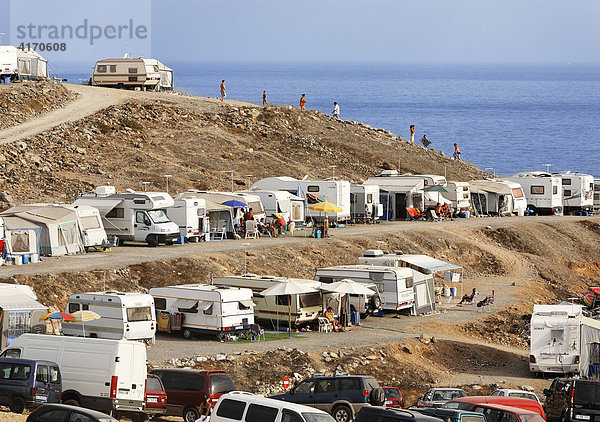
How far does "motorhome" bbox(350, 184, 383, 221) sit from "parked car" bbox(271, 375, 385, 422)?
95.6ft

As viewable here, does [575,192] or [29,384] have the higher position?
[575,192]

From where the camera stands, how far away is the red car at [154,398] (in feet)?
74.7

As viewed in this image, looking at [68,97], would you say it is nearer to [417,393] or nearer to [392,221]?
[392,221]

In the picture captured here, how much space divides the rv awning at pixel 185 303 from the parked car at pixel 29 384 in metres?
9.53

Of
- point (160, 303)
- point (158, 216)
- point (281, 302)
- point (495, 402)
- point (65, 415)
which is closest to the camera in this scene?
point (65, 415)

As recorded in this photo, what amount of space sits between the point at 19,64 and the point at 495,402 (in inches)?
2081

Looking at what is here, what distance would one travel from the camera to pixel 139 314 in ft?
95.8

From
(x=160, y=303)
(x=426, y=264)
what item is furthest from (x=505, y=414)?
(x=426, y=264)

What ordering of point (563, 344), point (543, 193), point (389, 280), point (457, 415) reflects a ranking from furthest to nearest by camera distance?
point (543, 193), point (389, 280), point (563, 344), point (457, 415)

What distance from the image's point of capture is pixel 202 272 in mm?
37906

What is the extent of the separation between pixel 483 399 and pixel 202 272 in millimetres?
17176

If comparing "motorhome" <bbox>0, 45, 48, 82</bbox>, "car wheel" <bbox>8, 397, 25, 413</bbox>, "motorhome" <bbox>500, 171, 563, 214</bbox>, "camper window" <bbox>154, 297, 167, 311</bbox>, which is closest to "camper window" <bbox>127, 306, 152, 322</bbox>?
"camper window" <bbox>154, 297, 167, 311</bbox>

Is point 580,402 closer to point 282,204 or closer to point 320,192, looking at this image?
point 282,204

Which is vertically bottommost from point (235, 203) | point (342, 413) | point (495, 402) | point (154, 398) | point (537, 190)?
point (342, 413)
